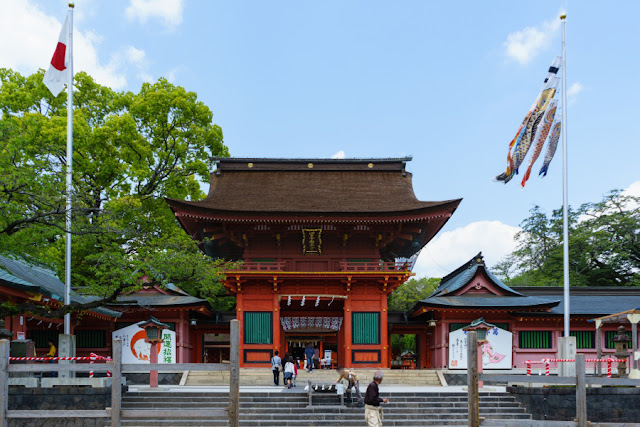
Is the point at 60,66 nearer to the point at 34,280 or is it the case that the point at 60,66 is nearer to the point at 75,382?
the point at 34,280

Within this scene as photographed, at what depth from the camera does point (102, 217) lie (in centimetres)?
1603

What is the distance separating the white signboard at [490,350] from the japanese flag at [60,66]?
17733 millimetres

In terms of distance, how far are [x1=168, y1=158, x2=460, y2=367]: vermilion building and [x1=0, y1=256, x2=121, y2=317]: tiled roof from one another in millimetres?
5082

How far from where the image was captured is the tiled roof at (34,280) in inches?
675

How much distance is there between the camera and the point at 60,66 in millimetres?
20938

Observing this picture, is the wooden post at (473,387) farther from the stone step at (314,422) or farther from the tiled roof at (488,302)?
the tiled roof at (488,302)

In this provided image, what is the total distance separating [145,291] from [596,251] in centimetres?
3058

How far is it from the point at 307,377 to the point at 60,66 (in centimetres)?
1412

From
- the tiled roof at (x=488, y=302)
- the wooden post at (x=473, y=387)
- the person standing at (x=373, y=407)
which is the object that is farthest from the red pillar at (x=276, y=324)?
the wooden post at (x=473, y=387)

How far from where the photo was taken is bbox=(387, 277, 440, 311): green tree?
48.2 metres

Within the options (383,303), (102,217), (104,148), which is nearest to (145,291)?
(104,148)

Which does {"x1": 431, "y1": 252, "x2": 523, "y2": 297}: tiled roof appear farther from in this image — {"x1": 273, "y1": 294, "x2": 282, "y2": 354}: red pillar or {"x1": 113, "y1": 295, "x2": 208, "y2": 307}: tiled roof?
{"x1": 113, "y1": 295, "x2": 208, "y2": 307}: tiled roof

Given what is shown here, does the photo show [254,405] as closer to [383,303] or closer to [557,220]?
[383,303]

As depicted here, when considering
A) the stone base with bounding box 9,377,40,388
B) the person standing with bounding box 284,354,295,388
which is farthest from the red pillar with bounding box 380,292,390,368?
the stone base with bounding box 9,377,40,388
